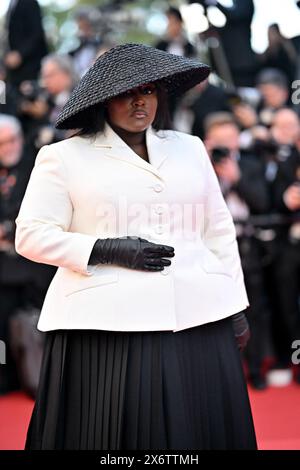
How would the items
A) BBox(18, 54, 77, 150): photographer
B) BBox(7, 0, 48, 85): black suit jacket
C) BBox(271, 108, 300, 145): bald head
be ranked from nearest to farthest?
BBox(271, 108, 300, 145): bald head
BBox(18, 54, 77, 150): photographer
BBox(7, 0, 48, 85): black suit jacket

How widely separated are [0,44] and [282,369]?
4221 mm

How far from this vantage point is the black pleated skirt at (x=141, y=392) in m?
2.71

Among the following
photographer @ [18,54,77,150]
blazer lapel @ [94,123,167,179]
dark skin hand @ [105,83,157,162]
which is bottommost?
blazer lapel @ [94,123,167,179]

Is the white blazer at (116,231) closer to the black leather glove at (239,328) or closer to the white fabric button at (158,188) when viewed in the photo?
the white fabric button at (158,188)

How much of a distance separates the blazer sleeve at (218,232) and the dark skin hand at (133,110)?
0.30m

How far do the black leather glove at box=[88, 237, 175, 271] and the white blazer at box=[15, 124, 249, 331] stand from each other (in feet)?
0.11

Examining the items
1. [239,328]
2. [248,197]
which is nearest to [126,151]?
[239,328]

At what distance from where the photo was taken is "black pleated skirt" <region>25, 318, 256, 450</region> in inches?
107

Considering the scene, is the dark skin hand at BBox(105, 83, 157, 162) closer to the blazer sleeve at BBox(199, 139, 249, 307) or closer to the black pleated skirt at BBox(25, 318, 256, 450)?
the blazer sleeve at BBox(199, 139, 249, 307)

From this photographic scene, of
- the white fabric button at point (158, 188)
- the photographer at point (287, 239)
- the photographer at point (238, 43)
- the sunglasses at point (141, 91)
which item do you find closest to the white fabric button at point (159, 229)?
the white fabric button at point (158, 188)

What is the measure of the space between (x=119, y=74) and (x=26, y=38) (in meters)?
4.81

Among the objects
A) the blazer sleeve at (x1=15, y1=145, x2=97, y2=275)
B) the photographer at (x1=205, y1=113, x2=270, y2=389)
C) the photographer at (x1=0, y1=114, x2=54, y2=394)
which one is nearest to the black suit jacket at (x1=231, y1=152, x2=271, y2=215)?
the photographer at (x1=205, y1=113, x2=270, y2=389)

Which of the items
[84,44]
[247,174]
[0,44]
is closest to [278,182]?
[247,174]

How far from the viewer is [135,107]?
2.78 metres
